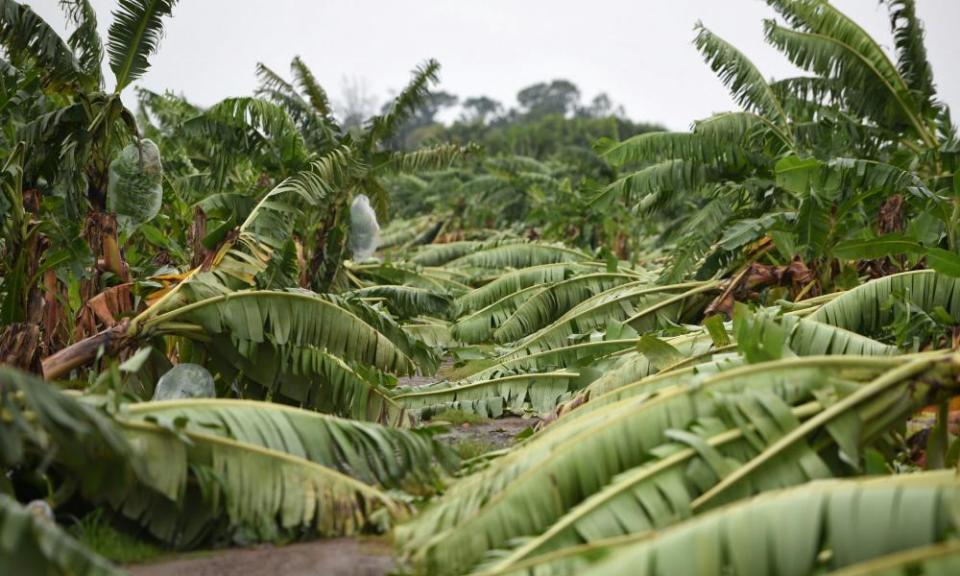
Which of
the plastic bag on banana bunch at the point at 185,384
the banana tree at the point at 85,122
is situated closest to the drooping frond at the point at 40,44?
the banana tree at the point at 85,122

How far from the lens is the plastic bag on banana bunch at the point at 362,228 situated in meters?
11.5

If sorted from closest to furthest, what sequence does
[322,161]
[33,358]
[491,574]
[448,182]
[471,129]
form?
[491,574] → [33,358] → [322,161] → [448,182] → [471,129]

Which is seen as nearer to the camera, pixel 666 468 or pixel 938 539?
pixel 938 539

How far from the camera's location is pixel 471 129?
54.6 metres

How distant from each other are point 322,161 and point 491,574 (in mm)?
5652

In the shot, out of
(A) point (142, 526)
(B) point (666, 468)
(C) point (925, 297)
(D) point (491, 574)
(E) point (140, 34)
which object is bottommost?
(A) point (142, 526)

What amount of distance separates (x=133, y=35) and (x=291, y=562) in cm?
451

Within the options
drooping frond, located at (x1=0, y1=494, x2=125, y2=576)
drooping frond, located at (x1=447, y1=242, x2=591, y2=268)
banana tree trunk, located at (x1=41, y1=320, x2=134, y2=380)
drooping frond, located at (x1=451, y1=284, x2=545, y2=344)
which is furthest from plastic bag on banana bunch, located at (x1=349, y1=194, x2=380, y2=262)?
drooping frond, located at (x1=0, y1=494, x2=125, y2=576)

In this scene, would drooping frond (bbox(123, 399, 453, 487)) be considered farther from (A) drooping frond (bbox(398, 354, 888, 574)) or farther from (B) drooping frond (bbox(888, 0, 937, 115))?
(B) drooping frond (bbox(888, 0, 937, 115))

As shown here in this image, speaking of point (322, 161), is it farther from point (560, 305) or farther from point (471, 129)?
point (471, 129)

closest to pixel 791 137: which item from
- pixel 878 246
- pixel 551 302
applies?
pixel 551 302

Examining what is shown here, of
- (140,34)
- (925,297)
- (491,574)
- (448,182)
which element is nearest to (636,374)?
(925,297)

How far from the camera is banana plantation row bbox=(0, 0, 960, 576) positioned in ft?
10.8

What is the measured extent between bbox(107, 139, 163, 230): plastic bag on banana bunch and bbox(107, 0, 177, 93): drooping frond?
537mm
